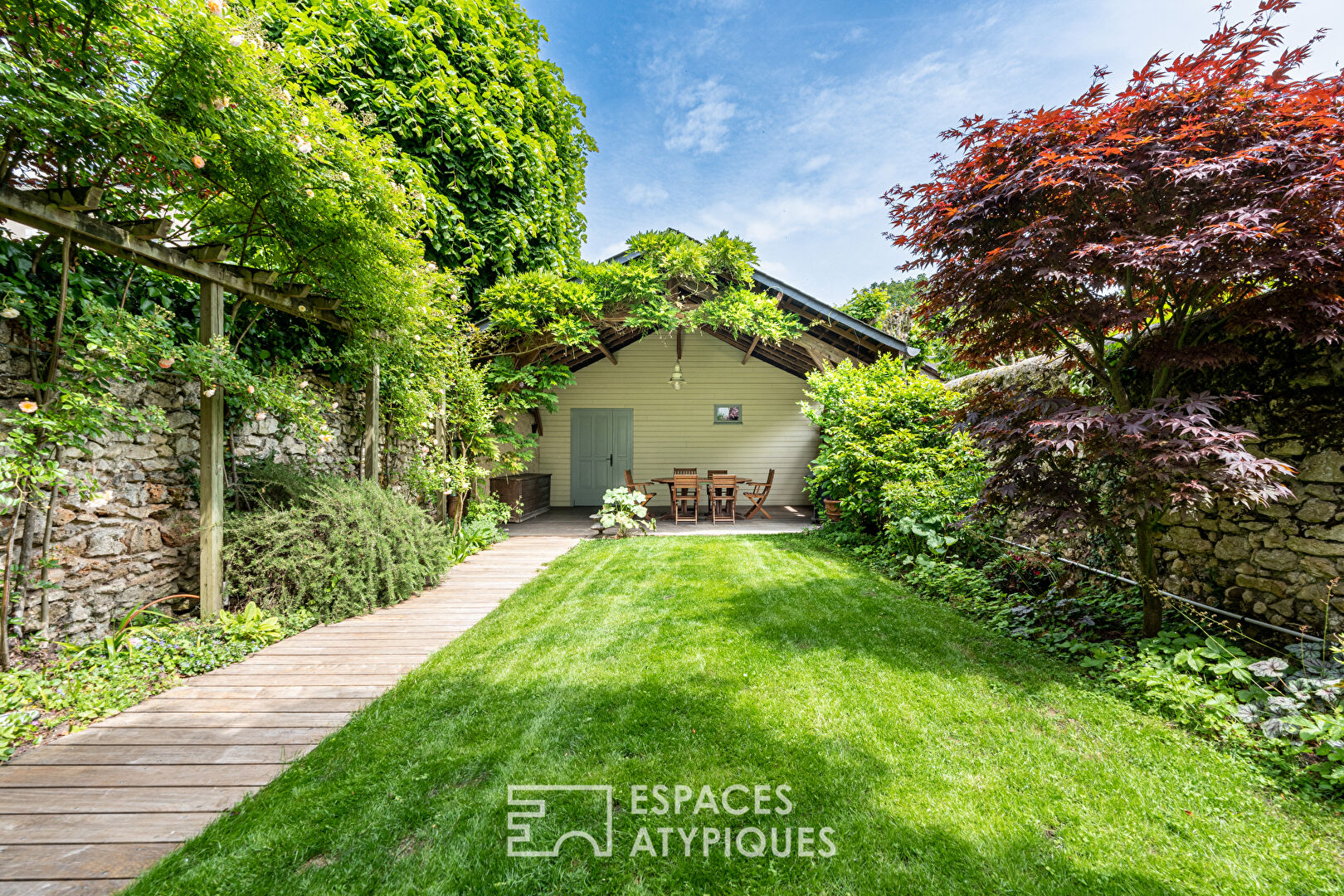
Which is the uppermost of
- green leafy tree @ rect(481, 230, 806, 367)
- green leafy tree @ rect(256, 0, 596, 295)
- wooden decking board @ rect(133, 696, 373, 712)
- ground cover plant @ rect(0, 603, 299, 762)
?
green leafy tree @ rect(256, 0, 596, 295)

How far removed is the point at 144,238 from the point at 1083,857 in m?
5.00

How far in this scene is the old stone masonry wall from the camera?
2.55 m

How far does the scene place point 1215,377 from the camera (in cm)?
294

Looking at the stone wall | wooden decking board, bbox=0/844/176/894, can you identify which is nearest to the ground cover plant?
wooden decking board, bbox=0/844/176/894

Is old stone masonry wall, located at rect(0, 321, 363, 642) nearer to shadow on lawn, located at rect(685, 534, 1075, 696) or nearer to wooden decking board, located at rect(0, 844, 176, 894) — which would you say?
wooden decking board, located at rect(0, 844, 176, 894)

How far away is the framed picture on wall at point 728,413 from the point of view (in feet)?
36.2

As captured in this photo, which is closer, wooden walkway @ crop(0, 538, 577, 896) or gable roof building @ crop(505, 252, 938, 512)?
wooden walkway @ crop(0, 538, 577, 896)

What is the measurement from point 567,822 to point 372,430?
182 inches

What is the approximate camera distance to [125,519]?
9.58 ft

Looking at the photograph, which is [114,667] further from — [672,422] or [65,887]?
[672,422]

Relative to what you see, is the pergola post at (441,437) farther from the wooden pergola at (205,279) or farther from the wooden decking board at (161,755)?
the wooden decking board at (161,755)

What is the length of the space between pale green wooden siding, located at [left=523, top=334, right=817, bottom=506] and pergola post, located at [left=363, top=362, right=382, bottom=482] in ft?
19.2

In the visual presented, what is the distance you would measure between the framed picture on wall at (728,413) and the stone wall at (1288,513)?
8149mm

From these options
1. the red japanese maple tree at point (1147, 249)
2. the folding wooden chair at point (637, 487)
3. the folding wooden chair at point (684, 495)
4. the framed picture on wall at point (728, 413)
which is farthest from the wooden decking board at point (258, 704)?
the framed picture on wall at point (728, 413)
